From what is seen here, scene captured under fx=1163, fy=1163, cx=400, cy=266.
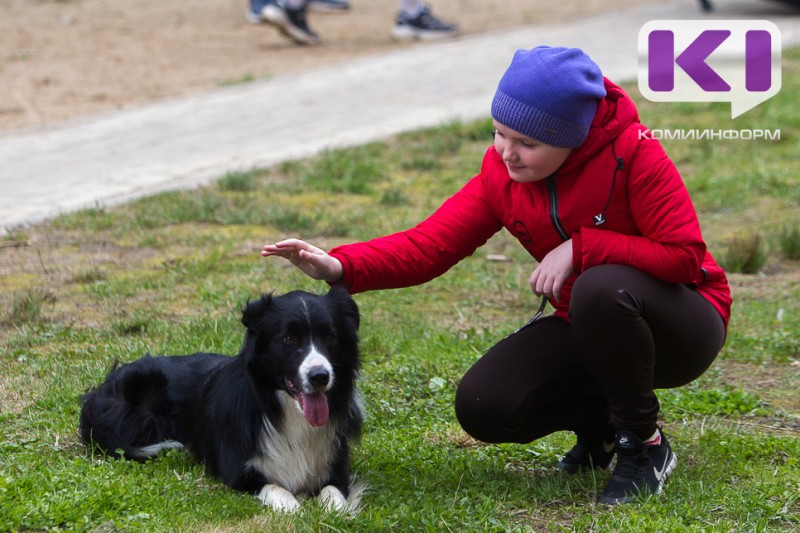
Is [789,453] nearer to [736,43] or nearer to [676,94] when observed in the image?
[676,94]

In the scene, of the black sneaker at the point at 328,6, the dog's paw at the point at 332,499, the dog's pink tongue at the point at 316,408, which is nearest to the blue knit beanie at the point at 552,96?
the dog's pink tongue at the point at 316,408

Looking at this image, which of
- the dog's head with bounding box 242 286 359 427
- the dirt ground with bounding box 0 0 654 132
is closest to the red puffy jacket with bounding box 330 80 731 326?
the dog's head with bounding box 242 286 359 427

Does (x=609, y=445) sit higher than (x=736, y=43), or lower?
higher

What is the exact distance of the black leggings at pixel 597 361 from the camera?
144 inches

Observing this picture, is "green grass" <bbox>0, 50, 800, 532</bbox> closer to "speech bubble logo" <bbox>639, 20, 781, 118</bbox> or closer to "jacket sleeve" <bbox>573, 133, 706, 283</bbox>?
"jacket sleeve" <bbox>573, 133, 706, 283</bbox>

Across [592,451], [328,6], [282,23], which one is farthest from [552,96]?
[328,6]

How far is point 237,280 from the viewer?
6.42m

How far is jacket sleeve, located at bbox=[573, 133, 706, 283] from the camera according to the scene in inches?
143

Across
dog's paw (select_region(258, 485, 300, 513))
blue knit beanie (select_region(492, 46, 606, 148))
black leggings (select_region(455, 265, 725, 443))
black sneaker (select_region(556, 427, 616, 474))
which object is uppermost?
blue knit beanie (select_region(492, 46, 606, 148))

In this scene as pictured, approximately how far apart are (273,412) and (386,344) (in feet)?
5.49

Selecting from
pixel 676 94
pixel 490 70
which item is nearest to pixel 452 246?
pixel 676 94

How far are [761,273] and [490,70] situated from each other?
589 centimetres

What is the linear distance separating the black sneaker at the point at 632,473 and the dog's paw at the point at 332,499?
867mm

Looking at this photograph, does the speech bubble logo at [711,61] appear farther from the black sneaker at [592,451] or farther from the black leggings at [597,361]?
the black leggings at [597,361]
